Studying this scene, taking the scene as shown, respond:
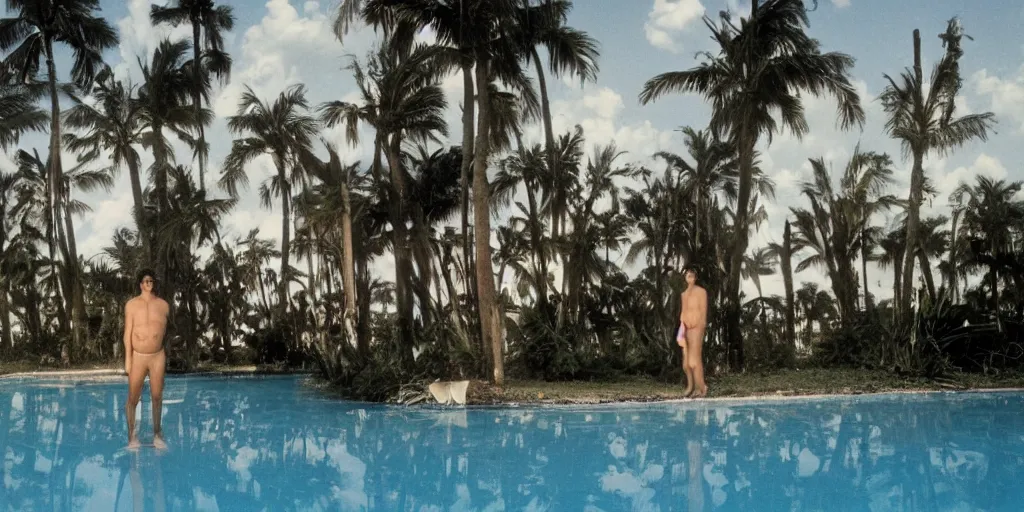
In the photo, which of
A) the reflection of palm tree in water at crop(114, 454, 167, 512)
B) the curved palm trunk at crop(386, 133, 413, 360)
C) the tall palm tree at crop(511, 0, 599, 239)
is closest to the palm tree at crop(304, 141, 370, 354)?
the curved palm trunk at crop(386, 133, 413, 360)

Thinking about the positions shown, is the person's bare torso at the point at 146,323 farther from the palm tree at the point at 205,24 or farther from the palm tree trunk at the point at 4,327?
the palm tree trunk at the point at 4,327

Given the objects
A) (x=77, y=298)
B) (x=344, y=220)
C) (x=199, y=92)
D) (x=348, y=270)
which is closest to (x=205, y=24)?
(x=199, y=92)

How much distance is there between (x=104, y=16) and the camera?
28.5 meters

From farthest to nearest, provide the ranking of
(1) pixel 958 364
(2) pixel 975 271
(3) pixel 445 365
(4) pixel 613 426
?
(2) pixel 975 271 → (1) pixel 958 364 → (3) pixel 445 365 → (4) pixel 613 426

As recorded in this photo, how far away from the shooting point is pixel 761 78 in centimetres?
1717

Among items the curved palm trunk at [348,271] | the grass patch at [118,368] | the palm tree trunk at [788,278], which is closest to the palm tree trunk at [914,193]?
the palm tree trunk at [788,278]

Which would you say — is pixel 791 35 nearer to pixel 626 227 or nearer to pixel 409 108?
pixel 626 227

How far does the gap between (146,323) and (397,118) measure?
10.7 meters

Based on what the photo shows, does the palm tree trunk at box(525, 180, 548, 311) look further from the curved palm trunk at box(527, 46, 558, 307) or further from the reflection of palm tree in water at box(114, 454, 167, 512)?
the reflection of palm tree in water at box(114, 454, 167, 512)

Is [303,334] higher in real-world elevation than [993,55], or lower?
lower

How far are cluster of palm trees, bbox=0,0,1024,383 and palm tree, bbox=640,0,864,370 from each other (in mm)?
50

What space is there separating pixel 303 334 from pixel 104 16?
1391 cm

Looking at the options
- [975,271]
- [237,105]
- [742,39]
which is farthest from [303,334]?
[975,271]

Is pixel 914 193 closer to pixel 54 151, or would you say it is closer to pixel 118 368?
pixel 118 368
